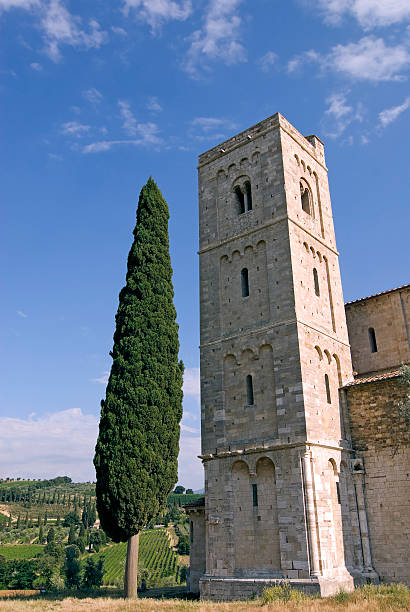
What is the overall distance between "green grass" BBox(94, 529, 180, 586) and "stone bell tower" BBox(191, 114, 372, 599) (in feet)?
89.5

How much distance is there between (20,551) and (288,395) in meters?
61.2

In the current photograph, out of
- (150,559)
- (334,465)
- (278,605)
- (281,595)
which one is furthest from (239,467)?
(150,559)

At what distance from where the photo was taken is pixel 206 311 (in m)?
21.8

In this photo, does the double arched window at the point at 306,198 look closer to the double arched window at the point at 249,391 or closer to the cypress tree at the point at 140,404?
the cypress tree at the point at 140,404

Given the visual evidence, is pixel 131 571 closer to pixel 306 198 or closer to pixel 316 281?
pixel 316 281

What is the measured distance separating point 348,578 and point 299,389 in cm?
618

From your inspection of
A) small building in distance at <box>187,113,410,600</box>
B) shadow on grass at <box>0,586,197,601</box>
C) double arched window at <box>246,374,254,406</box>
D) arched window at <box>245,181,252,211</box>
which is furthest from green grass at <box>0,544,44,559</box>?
arched window at <box>245,181,252,211</box>

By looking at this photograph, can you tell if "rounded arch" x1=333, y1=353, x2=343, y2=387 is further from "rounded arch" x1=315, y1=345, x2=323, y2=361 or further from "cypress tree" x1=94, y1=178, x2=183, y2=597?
"cypress tree" x1=94, y1=178, x2=183, y2=597

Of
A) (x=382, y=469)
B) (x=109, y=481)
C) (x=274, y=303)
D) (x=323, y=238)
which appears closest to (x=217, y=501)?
(x=109, y=481)

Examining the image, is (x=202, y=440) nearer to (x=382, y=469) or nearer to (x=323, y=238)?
(x=382, y=469)

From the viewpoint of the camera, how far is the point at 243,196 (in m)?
23.0

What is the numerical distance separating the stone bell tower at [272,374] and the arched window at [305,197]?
0.21ft

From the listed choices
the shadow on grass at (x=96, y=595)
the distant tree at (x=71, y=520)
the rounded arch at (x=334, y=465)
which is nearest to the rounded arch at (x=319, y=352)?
the rounded arch at (x=334, y=465)

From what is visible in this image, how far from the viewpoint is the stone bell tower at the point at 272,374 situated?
54.7ft
